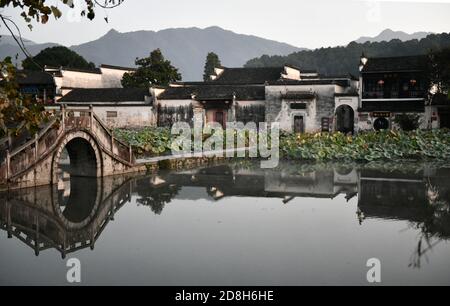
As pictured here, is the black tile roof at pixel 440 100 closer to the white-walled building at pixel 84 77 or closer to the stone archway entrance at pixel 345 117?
the stone archway entrance at pixel 345 117

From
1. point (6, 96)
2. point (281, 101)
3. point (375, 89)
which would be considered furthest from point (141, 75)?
point (6, 96)

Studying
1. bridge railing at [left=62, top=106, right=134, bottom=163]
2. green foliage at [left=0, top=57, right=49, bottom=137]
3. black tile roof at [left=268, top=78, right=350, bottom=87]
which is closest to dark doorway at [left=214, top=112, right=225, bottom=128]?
black tile roof at [left=268, top=78, right=350, bottom=87]

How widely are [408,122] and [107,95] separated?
19.9m

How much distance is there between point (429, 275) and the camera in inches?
305

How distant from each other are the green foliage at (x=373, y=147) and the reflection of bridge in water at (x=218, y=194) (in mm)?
2911

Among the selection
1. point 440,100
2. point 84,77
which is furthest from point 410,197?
point 84,77

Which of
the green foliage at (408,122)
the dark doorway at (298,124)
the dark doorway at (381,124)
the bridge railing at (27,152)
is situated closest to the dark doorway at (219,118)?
the dark doorway at (298,124)

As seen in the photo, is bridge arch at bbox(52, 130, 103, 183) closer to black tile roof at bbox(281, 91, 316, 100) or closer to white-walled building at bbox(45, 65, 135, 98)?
black tile roof at bbox(281, 91, 316, 100)

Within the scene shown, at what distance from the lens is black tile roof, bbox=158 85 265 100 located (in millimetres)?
34656

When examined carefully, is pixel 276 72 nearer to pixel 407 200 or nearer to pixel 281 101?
pixel 281 101

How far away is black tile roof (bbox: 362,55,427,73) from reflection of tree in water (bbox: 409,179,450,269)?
18.2 meters

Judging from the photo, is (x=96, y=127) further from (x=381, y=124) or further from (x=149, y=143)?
(x=381, y=124)

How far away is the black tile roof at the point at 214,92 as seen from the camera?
34656 millimetres

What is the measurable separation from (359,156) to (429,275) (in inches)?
678
